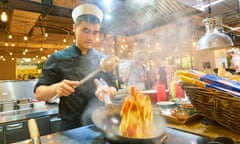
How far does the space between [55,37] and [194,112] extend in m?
6.32

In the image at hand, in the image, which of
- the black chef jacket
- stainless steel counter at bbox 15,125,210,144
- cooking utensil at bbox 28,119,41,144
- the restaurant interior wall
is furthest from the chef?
the restaurant interior wall

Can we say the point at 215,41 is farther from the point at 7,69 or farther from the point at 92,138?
the point at 7,69

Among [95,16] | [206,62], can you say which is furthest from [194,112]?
[206,62]

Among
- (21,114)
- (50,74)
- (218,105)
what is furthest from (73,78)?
(21,114)

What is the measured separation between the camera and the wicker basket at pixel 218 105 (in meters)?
0.71

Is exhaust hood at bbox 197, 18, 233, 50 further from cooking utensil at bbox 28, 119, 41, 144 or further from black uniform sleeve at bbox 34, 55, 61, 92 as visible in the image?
cooking utensil at bbox 28, 119, 41, 144

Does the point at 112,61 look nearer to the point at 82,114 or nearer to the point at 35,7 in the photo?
the point at 82,114

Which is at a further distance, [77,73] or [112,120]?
[77,73]

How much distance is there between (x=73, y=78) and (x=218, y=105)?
99 centimetres

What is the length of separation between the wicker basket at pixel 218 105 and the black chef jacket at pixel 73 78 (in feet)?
2.26

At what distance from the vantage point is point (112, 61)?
1101mm

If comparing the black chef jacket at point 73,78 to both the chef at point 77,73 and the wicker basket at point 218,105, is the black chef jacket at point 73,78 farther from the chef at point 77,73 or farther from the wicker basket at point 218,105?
the wicker basket at point 218,105

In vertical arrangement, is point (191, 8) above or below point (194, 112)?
above

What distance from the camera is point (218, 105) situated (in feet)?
2.53
